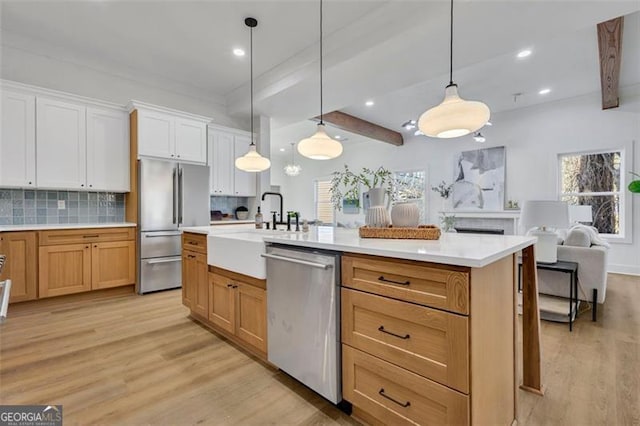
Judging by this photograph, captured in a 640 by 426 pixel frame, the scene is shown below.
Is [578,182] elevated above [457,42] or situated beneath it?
situated beneath

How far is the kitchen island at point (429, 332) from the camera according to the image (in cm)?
113

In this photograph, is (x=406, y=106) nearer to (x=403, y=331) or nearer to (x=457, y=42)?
(x=457, y=42)

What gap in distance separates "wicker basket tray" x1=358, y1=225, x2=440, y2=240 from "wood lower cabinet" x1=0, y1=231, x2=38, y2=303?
11.6ft

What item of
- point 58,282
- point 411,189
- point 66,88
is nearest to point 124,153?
point 66,88

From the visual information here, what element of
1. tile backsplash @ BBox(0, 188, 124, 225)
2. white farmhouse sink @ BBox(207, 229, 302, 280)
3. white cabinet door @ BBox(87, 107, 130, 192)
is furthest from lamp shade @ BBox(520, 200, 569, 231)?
tile backsplash @ BBox(0, 188, 124, 225)

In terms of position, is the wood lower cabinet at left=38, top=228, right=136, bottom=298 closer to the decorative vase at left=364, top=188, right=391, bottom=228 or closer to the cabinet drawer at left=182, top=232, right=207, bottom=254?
the cabinet drawer at left=182, top=232, right=207, bottom=254

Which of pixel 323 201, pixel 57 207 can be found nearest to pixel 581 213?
pixel 323 201

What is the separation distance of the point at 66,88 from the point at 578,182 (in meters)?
8.26

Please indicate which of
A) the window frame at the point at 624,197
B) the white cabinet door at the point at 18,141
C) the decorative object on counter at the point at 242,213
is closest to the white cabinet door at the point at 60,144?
the white cabinet door at the point at 18,141

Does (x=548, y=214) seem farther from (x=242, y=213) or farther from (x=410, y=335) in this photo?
(x=242, y=213)

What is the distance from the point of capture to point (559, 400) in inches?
67.4

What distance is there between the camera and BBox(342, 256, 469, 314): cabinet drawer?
112cm

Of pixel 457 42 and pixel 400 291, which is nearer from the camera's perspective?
pixel 400 291

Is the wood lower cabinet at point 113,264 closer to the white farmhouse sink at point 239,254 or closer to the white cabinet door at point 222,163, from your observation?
the white cabinet door at point 222,163
